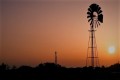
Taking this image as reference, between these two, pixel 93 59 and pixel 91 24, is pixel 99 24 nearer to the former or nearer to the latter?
pixel 91 24

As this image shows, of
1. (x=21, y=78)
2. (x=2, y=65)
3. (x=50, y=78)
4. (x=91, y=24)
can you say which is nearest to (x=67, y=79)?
(x=50, y=78)

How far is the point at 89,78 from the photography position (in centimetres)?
4681

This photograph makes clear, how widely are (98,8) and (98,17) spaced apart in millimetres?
1519

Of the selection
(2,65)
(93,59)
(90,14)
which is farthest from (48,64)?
(93,59)

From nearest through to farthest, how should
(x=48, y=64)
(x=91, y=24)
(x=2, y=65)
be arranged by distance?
(x=91, y=24) < (x=2, y=65) < (x=48, y=64)

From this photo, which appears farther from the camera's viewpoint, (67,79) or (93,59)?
(93,59)

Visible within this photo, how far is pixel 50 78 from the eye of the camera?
4753 centimetres

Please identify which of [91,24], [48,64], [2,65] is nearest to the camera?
[91,24]

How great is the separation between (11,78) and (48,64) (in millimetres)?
35295

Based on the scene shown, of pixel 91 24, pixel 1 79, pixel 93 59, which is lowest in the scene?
pixel 1 79

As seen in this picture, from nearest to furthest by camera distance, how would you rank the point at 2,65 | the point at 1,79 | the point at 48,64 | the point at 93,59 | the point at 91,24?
the point at 1,79 < the point at 93,59 < the point at 91,24 < the point at 2,65 < the point at 48,64

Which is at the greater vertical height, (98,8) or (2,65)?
(98,8)

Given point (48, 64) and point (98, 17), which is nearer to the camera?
point (98, 17)

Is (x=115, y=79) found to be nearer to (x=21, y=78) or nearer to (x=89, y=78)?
(x=89, y=78)
